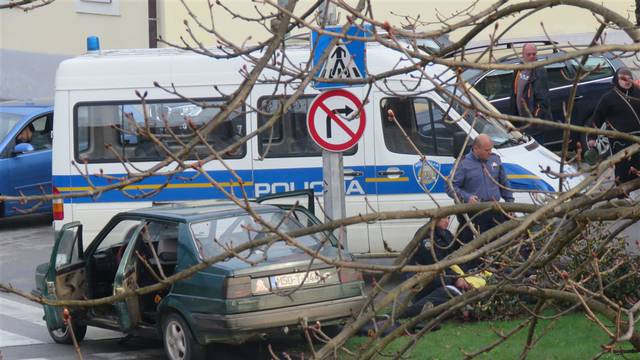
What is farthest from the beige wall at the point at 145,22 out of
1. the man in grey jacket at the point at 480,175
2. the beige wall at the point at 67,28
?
the man in grey jacket at the point at 480,175

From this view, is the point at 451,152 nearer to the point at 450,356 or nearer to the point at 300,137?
the point at 300,137

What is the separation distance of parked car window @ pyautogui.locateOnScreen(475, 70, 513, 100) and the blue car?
6.85m

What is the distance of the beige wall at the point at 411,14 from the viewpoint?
2486cm

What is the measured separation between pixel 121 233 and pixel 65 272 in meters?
0.63

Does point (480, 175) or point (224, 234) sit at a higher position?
point (480, 175)

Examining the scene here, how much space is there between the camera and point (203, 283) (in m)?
9.31

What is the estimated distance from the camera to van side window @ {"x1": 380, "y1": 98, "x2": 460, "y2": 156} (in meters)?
12.8

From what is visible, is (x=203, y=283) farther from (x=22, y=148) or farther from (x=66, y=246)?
(x=22, y=148)

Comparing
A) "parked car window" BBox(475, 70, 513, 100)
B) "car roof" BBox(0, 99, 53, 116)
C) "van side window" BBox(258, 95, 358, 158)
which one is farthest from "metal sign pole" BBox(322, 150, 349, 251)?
"car roof" BBox(0, 99, 53, 116)

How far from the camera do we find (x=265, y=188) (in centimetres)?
1317

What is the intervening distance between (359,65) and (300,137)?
11.9 ft

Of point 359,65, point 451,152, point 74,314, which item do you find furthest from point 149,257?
point 451,152

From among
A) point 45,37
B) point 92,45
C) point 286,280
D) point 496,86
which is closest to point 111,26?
point 45,37

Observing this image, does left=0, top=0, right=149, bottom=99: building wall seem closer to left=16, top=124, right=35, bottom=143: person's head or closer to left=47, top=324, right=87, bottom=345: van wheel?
left=16, top=124, right=35, bottom=143: person's head
